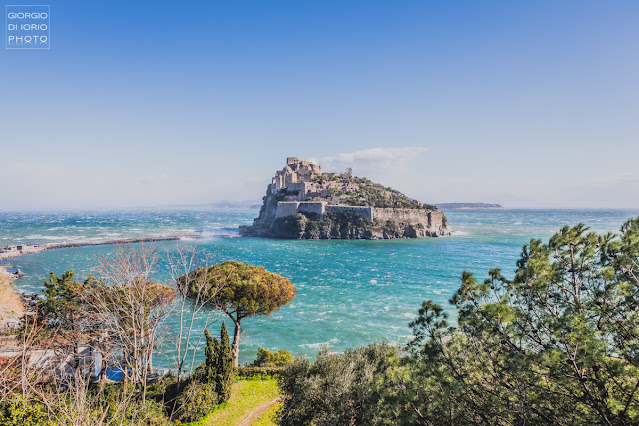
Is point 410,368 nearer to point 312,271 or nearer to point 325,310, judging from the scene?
point 325,310

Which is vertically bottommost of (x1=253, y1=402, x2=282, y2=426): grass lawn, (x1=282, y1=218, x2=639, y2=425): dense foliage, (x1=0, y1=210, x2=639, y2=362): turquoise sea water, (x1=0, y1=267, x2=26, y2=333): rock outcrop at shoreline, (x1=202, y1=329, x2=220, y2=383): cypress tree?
(x1=0, y1=210, x2=639, y2=362): turquoise sea water

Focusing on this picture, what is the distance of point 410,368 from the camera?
26.5 ft

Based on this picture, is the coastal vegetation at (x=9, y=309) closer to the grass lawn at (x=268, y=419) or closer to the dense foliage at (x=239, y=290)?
the dense foliage at (x=239, y=290)

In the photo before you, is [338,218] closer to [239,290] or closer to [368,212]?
[368,212]

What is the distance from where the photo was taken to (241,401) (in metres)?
14.1

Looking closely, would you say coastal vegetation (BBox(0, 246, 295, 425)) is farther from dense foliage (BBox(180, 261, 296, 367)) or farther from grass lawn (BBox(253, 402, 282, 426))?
grass lawn (BBox(253, 402, 282, 426))

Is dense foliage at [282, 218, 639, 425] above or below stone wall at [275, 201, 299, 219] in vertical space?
below

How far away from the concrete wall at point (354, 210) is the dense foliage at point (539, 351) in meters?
81.3

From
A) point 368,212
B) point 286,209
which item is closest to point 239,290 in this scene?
point 368,212

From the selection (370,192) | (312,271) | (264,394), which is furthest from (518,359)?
(370,192)

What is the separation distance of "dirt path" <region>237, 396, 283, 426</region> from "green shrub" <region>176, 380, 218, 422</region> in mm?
1485

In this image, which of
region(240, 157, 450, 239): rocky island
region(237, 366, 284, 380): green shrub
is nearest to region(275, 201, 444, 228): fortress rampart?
region(240, 157, 450, 239): rocky island

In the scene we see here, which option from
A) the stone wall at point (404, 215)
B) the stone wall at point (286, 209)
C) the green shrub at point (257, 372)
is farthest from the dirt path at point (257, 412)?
the stone wall at point (404, 215)

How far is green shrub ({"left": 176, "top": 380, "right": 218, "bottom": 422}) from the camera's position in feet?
40.5
